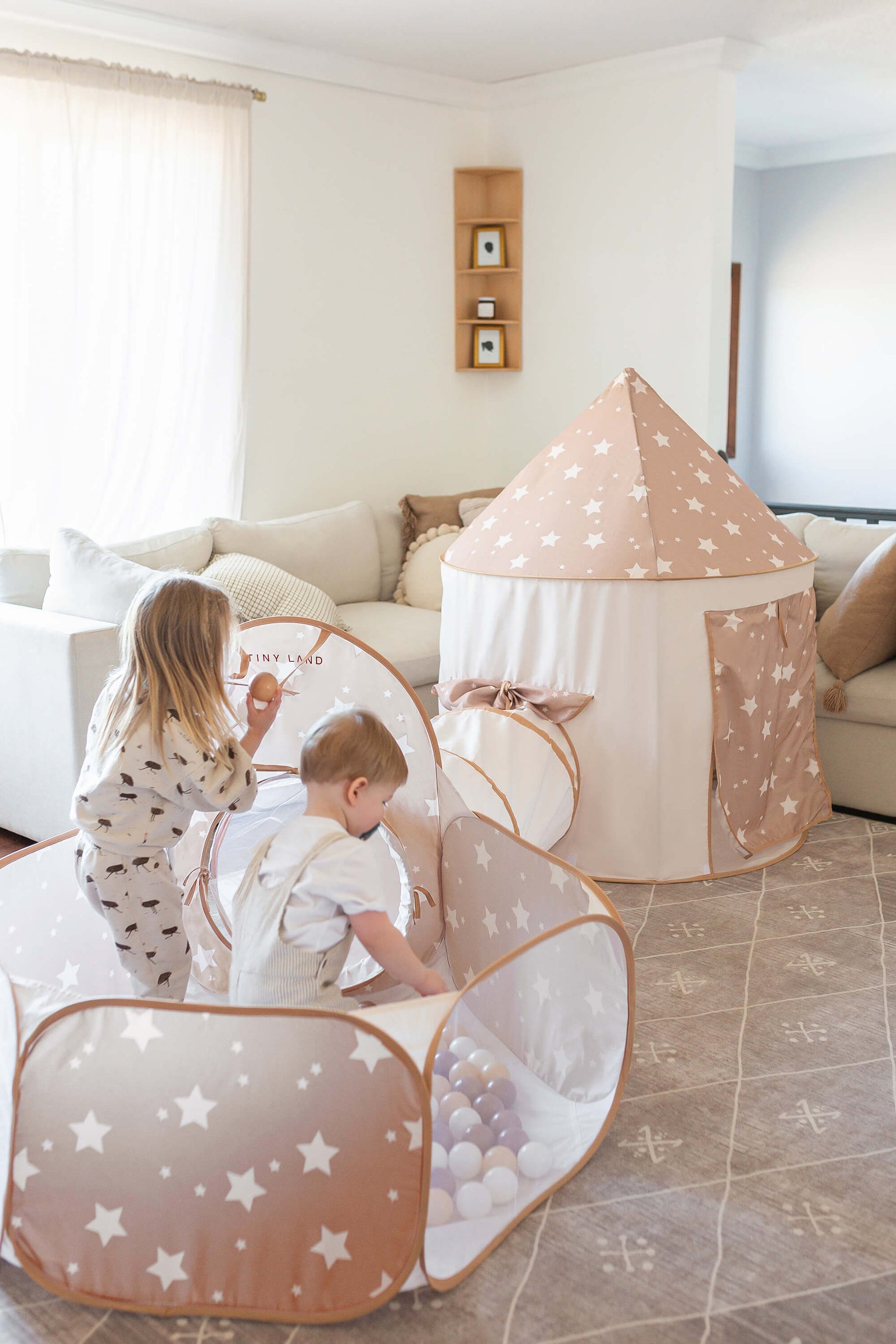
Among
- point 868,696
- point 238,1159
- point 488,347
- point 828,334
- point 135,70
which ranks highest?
point 135,70

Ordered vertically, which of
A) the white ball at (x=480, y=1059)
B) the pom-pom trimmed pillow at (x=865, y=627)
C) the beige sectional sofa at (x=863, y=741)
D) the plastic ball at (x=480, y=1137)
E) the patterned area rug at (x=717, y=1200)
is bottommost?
the patterned area rug at (x=717, y=1200)

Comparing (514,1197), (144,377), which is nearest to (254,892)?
(514,1197)

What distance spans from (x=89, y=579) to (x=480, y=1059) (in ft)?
5.93

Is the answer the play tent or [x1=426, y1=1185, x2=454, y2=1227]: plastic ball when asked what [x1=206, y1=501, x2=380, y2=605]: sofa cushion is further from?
[x1=426, y1=1185, x2=454, y2=1227]: plastic ball

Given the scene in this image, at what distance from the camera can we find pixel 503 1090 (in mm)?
1875

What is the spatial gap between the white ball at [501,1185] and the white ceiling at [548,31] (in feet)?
11.7

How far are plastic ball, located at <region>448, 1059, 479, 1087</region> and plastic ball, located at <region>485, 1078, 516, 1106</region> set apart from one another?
34 mm

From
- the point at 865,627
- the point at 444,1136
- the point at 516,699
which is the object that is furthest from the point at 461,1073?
the point at 865,627

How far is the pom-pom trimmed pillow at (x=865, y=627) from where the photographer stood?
3.21 m

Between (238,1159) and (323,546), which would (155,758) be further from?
(323,546)

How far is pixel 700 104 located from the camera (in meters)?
4.42

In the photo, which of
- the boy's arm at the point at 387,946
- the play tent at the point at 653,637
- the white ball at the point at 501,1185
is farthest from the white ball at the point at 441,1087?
the play tent at the point at 653,637

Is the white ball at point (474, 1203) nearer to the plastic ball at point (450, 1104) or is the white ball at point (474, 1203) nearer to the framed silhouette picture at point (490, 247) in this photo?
the plastic ball at point (450, 1104)

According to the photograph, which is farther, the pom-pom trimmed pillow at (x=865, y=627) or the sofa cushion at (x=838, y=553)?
the sofa cushion at (x=838, y=553)
